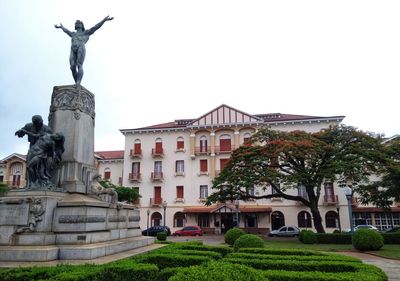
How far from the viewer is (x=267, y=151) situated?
977 inches

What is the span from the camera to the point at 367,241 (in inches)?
670

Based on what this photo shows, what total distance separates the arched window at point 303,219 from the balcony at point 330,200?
251 centimetres

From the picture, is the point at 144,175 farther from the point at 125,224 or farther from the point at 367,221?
the point at 125,224

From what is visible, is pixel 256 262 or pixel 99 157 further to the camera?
pixel 99 157

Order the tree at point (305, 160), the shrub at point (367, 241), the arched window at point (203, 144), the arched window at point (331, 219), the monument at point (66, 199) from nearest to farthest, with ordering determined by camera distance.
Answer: the monument at point (66, 199)
the shrub at point (367, 241)
the tree at point (305, 160)
the arched window at point (331, 219)
the arched window at point (203, 144)

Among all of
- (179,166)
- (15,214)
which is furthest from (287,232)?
(15,214)

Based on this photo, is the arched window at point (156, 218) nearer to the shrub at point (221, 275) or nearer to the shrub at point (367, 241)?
the shrub at point (367, 241)

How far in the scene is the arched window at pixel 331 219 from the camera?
3531 centimetres

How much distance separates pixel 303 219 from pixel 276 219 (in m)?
3.14

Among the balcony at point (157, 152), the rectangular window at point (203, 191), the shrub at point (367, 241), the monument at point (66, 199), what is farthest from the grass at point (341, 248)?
the balcony at point (157, 152)

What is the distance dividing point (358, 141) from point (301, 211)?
48.1 feet

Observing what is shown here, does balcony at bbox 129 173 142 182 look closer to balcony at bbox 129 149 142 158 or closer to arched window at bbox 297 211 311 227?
balcony at bbox 129 149 142 158

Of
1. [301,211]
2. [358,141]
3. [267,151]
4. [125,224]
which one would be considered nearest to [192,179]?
[301,211]

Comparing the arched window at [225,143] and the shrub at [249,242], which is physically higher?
the arched window at [225,143]
